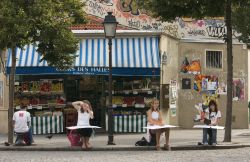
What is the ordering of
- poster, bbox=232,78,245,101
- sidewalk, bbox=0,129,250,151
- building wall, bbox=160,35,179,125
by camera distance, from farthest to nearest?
poster, bbox=232,78,245,101, building wall, bbox=160,35,179,125, sidewalk, bbox=0,129,250,151

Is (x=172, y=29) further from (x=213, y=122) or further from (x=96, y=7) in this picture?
(x=213, y=122)

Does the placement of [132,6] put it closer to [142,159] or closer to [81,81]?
[81,81]

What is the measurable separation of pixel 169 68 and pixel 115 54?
9.91 feet

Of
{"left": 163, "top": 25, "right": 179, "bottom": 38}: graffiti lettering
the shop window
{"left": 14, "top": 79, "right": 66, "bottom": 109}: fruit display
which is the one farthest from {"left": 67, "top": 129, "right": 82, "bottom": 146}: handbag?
{"left": 163, "top": 25, "right": 179, "bottom": 38}: graffiti lettering

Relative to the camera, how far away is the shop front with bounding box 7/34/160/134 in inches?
948

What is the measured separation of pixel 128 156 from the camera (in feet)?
53.1

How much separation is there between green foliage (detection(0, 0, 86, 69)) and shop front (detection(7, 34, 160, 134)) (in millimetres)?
3056

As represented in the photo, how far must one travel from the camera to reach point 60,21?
20.0 m

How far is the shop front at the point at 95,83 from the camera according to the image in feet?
79.0

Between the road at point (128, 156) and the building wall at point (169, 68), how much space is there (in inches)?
304

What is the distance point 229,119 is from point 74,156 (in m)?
6.12

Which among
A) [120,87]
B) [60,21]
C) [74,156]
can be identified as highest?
[60,21]

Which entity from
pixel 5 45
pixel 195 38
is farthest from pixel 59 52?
pixel 195 38

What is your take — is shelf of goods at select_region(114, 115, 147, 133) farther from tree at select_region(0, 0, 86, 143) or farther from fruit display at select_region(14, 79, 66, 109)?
tree at select_region(0, 0, 86, 143)
